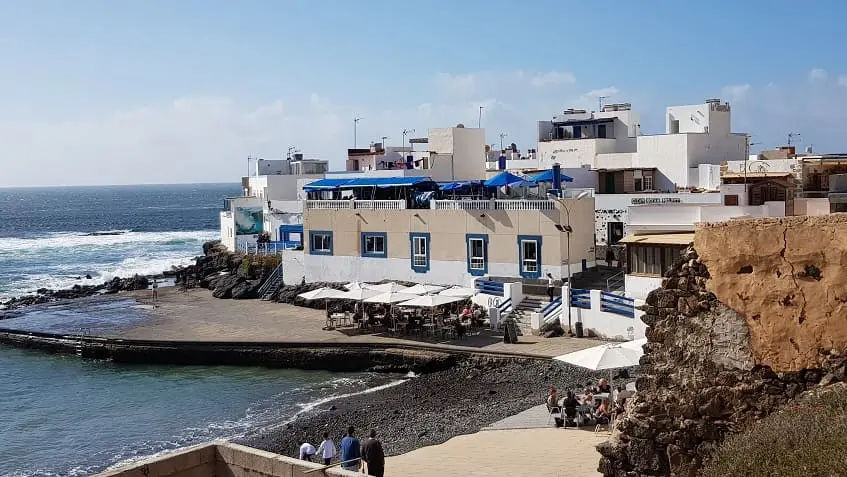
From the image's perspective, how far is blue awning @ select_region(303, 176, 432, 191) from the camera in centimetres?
4212

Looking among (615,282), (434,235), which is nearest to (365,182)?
(434,235)

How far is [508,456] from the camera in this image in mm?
19016

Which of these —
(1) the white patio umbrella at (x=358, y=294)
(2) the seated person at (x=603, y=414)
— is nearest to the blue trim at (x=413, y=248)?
(1) the white patio umbrella at (x=358, y=294)

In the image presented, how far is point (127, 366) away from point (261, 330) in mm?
5116

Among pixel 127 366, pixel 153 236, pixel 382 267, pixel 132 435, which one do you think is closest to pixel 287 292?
pixel 382 267

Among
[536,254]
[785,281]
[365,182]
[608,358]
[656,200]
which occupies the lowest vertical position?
[608,358]

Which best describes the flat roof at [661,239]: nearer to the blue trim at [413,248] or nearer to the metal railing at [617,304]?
the metal railing at [617,304]

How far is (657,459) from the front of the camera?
11180mm

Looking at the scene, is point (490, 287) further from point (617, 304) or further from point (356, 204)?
point (356, 204)

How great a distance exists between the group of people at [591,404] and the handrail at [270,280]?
26.1m

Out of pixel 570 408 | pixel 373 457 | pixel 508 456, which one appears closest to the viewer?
pixel 373 457

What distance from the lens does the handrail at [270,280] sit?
4589 cm

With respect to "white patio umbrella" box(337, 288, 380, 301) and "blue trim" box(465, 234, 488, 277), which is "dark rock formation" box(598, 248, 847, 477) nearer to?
"white patio umbrella" box(337, 288, 380, 301)

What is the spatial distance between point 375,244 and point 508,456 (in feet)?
78.6
